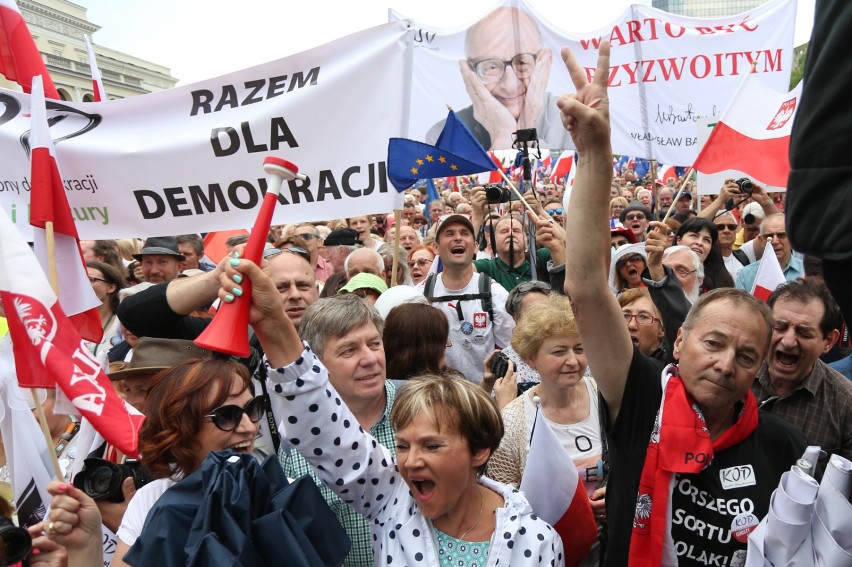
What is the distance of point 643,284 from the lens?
4848 mm

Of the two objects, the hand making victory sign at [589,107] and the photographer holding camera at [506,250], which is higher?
the hand making victory sign at [589,107]

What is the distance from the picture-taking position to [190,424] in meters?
2.05

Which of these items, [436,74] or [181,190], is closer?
[181,190]

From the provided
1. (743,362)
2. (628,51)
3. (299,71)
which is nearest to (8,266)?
(299,71)

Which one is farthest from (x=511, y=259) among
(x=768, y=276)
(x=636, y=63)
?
(x=636, y=63)

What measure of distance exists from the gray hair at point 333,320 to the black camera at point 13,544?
1.03m

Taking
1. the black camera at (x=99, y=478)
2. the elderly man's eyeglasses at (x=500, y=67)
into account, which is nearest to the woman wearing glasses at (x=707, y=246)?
the elderly man's eyeglasses at (x=500, y=67)

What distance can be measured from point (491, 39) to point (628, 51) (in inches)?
61.5

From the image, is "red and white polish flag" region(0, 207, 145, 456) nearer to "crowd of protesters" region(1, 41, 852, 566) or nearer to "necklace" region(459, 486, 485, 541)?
"crowd of protesters" region(1, 41, 852, 566)

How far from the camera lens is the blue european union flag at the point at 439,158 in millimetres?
4551

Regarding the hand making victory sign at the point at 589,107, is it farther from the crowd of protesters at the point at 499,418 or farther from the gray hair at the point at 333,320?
the gray hair at the point at 333,320

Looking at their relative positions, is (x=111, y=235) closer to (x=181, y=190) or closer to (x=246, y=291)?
(x=181, y=190)

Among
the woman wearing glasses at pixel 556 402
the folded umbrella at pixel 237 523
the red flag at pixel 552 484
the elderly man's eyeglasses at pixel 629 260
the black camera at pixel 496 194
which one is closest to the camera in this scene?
the folded umbrella at pixel 237 523
